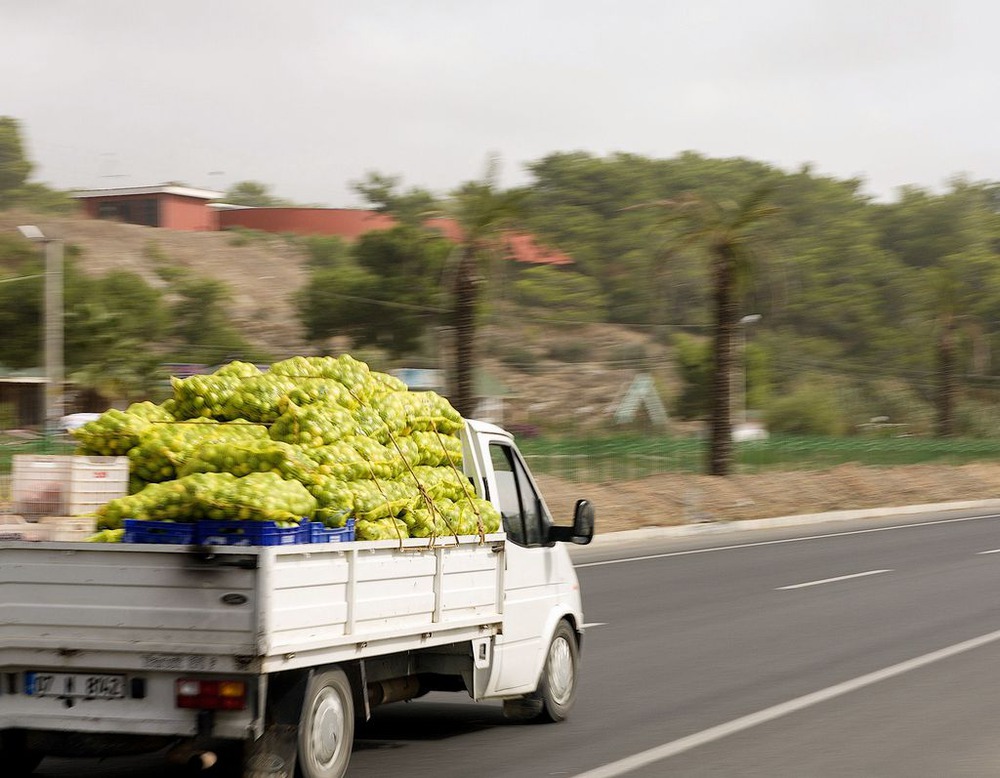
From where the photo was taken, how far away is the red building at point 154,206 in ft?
399

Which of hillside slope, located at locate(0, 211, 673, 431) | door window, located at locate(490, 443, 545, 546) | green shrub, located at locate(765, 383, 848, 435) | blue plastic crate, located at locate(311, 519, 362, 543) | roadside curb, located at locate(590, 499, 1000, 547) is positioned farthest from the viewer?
hillside slope, located at locate(0, 211, 673, 431)

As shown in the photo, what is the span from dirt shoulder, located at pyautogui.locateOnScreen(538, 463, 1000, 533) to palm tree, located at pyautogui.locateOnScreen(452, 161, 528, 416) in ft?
10.7

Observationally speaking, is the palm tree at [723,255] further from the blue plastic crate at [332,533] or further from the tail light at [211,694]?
the tail light at [211,694]

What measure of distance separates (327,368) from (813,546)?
19.6 m

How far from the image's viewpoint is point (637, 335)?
102m

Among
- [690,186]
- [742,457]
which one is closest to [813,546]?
[742,457]

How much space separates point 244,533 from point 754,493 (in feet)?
100

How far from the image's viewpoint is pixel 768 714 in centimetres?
961

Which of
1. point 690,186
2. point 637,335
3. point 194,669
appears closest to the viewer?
point 194,669

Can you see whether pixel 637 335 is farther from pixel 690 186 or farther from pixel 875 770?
pixel 875 770

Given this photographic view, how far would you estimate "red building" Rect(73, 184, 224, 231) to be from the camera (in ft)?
399

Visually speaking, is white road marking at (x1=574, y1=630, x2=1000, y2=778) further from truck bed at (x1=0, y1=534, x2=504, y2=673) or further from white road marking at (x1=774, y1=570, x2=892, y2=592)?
white road marking at (x1=774, y1=570, x2=892, y2=592)

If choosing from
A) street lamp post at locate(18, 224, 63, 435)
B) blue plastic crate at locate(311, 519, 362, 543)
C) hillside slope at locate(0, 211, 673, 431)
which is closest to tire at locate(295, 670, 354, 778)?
blue plastic crate at locate(311, 519, 362, 543)

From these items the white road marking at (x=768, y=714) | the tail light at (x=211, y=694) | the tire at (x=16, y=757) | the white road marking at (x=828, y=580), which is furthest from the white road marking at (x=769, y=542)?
the tail light at (x=211, y=694)
